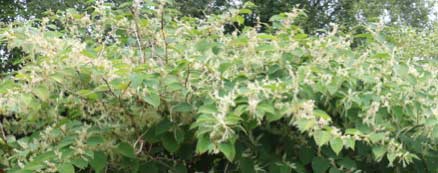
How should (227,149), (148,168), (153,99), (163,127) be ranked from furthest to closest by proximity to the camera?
(148,168) → (163,127) → (153,99) → (227,149)

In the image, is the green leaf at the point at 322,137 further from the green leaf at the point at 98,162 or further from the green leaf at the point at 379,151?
the green leaf at the point at 98,162

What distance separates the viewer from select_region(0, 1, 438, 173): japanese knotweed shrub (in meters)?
1.54

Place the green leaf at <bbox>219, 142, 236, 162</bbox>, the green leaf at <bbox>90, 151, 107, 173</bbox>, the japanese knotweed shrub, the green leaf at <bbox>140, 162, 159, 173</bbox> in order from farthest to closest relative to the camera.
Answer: the green leaf at <bbox>140, 162, 159, 173</bbox> < the green leaf at <bbox>90, 151, 107, 173</bbox> < the japanese knotweed shrub < the green leaf at <bbox>219, 142, 236, 162</bbox>

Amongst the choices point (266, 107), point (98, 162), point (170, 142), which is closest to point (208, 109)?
point (266, 107)

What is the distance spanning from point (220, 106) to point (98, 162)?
42cm

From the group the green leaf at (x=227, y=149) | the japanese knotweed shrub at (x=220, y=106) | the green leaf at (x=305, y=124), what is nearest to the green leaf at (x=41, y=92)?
the japanese knotweed shrub at (x=220, y=106)

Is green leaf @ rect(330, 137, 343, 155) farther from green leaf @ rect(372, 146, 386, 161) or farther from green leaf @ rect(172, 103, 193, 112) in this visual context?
green leaf @ rect(172, 103, 193, 112)

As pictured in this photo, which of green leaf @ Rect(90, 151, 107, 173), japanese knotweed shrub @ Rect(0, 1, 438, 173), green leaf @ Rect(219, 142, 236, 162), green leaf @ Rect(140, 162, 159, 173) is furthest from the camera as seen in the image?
green leaf @ Rect(140, 162, 159, 173)

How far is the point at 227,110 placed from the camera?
4.76 feet

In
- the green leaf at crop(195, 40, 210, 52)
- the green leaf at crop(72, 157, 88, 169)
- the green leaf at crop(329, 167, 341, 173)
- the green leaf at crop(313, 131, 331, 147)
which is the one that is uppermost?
the green leaf at crop(195, 40, 210, 52)

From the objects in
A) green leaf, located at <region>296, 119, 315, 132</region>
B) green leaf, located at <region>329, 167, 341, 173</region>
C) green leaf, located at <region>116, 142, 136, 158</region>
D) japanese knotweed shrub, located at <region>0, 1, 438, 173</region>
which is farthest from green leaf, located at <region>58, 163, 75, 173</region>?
green leaf, located at <region>329, 167, 341, 173</region>

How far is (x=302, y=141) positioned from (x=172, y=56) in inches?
19.1

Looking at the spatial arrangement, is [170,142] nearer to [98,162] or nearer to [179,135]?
[179,135]

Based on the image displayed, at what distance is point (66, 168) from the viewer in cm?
157
